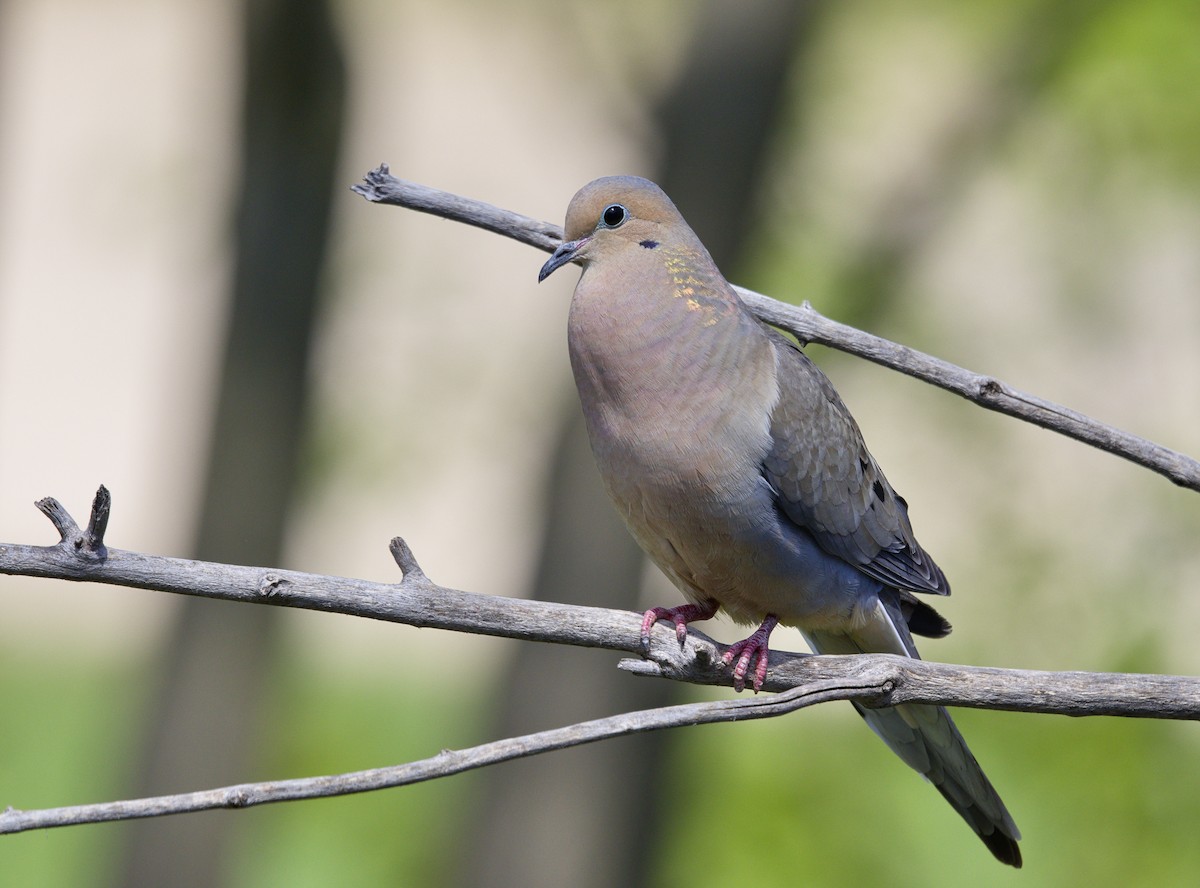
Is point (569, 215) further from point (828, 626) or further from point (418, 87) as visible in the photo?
point (418, 87)

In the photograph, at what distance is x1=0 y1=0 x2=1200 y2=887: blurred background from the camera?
19.2 ft

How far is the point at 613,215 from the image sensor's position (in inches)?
120

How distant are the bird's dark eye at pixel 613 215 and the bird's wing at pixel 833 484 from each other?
0.50 m

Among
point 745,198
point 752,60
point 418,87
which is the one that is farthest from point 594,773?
point 418,87

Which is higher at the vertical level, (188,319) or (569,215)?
(188,319)

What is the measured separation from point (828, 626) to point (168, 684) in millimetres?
3891

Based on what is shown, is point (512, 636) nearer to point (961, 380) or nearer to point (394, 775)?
point (394, 775)

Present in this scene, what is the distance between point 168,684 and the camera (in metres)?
5.98

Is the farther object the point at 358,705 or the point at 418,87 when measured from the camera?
the point at 358,705

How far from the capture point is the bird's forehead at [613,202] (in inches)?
119

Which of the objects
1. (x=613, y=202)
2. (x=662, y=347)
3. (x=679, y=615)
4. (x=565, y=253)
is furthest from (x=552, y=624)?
(x=613, y=202)

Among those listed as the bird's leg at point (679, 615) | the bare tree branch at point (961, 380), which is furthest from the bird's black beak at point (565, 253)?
the bird's leg at point (679, 615)

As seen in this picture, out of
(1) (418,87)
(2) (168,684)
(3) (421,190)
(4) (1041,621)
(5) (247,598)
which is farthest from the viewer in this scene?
(1) (418,87)

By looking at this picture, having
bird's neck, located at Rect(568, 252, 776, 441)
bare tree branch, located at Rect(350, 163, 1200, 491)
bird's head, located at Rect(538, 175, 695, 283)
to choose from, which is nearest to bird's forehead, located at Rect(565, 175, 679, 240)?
bird's head, located at Rect(538, 175, 695, 283)
